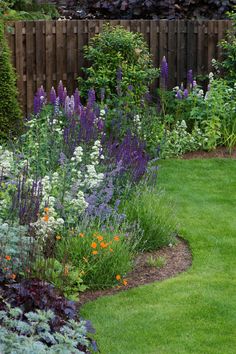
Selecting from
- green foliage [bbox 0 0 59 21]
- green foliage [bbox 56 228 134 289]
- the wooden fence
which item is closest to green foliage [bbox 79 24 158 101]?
the wooden fence

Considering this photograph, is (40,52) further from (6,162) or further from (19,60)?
(6,162)

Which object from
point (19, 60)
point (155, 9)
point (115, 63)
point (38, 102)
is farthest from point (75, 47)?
point (155, 9)

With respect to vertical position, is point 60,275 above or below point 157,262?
above

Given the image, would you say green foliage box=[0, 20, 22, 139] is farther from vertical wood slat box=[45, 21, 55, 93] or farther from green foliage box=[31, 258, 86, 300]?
green foliage box=[31, 258, 86, 300]

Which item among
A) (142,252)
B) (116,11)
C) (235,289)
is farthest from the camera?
(116,11)

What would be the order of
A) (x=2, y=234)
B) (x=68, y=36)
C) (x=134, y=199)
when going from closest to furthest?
(x=2, y=234) → (x=134, y=199) → (x=68, y=36)

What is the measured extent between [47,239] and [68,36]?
613cm

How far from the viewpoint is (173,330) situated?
5.59m

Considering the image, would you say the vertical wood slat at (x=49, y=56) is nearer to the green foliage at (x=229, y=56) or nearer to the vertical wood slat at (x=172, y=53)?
the vertical wood slat at (x=172, y=53)

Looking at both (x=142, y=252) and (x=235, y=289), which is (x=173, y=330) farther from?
(x=142, y=252)

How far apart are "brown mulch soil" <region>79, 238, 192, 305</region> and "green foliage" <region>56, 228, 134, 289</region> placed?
0.09 meters

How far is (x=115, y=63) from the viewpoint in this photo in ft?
37.3

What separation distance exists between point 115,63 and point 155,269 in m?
5.24

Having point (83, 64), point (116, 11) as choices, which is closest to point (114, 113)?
point (83, 64)
